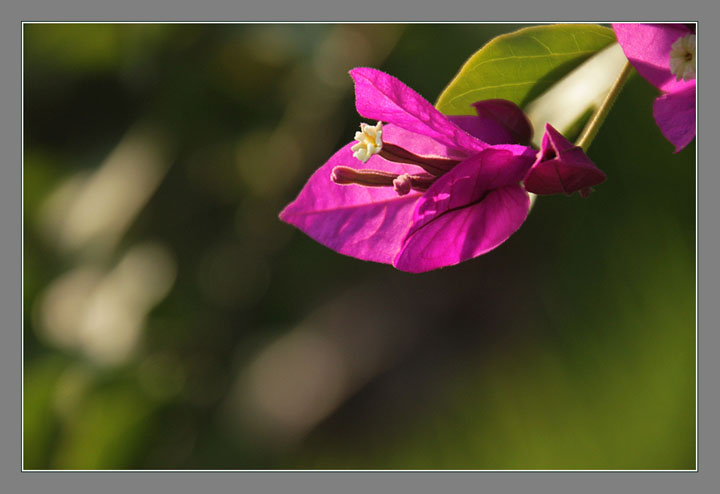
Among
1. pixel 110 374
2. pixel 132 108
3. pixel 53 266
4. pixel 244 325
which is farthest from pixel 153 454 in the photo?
pixel 132 108

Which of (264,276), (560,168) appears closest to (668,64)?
(560,168)

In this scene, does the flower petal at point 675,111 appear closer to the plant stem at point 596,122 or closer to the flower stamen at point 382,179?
the plant stem at point 596,122

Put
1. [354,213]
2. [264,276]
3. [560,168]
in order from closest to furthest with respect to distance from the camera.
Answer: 1. [560,168]
2. [354,213]
3. [264,276]

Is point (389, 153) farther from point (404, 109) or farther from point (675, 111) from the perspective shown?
point (675, 111)

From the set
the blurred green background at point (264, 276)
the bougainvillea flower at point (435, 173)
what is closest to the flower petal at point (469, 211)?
the bougainvillea flower at point (435, 173)

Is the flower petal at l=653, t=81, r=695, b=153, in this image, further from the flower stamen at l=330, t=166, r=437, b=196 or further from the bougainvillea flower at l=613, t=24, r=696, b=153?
the flower stamen at l=330, t=166, r=437, b=196

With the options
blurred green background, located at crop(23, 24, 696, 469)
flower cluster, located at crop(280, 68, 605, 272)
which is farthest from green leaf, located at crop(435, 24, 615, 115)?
blurred green background, located at crop(23, 24, 696, 469)

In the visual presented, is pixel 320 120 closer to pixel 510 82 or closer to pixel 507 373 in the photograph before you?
pixel 507 373
